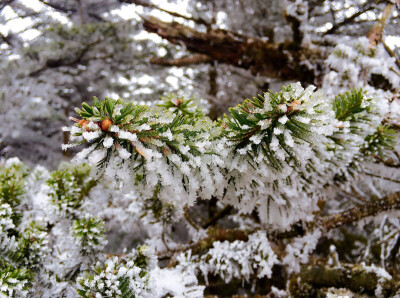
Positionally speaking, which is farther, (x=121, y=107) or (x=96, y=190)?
(x=96, y=190)

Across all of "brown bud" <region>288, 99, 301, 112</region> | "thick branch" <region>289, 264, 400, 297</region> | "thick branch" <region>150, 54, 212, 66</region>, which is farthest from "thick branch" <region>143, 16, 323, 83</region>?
"brown bud" <region>288, 99, 301, 112</region>

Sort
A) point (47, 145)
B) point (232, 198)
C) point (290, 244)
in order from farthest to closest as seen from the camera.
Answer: point (47, 145)
point (290, 244)
point (232, 198)

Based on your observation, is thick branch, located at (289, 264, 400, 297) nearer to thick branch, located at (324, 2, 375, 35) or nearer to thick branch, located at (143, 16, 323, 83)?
thick branch, located at (143, 16, 323, 83)

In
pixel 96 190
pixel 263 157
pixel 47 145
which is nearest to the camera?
pixel 263 157

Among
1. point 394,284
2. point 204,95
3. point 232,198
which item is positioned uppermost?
point 232,198

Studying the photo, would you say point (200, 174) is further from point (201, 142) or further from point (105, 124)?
point (105, 124)

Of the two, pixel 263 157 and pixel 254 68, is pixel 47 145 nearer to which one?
pixel 254 68

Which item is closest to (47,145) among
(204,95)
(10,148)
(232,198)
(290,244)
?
(10,148)

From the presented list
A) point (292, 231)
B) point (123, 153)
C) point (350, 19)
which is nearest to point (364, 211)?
point (292, 231)
